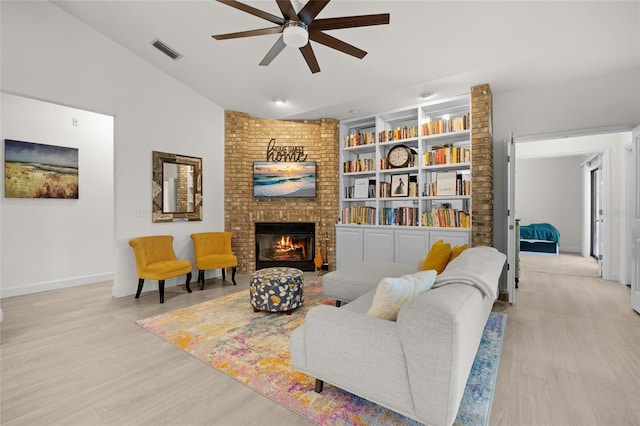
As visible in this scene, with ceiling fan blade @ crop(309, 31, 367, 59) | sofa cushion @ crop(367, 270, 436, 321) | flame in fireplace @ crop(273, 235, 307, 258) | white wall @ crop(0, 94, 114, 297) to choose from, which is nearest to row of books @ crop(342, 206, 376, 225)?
flame in fireplace @ crop(273, 235, 307, 258)

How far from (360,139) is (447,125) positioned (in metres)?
1.50

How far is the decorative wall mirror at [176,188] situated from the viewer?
4605mm

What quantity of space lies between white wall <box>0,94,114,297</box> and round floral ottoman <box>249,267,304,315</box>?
3.35 metres

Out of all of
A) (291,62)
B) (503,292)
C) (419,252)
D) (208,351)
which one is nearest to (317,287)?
(419,252)

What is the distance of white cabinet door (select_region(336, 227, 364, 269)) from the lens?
530 centimetres

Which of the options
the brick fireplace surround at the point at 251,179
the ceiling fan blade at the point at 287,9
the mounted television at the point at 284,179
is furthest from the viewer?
the mounted television at the point at 284,179

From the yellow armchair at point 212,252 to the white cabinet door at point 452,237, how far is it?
3028 millimetres

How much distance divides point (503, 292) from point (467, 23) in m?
3.25

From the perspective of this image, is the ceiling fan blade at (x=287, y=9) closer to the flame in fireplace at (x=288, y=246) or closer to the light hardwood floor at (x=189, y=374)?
the light hardwood floor at (x=189, y=374)

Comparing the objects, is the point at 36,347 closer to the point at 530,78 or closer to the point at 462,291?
the point at 462,291

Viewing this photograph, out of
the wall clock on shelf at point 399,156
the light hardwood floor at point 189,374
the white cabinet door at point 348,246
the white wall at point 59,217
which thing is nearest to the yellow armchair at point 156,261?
the light hardwood floor at point 189,374

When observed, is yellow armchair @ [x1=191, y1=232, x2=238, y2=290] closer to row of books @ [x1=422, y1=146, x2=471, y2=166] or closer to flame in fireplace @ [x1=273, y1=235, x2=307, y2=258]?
flame in fireplace @ [x1=273, y1=235, x2=307, y2=258]

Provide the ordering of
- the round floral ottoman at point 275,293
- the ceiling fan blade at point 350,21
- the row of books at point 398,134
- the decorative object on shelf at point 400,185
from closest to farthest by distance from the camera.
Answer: the ceiling fan blade at point 350,21, the round floral ottoman at point 275,293, the row of books at point 398,134, the decorative object on shelf at point 400,185

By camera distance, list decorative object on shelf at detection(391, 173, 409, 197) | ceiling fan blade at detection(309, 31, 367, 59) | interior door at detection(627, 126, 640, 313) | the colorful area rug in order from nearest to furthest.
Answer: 1. the colorful area rug
2. ceiling fan blade at detection(309, 31, 367, 59)
3. interior door at detection(627, 126, 640, 313)
4. decorative object on shelf at detection(391, 173, 409, 197)
